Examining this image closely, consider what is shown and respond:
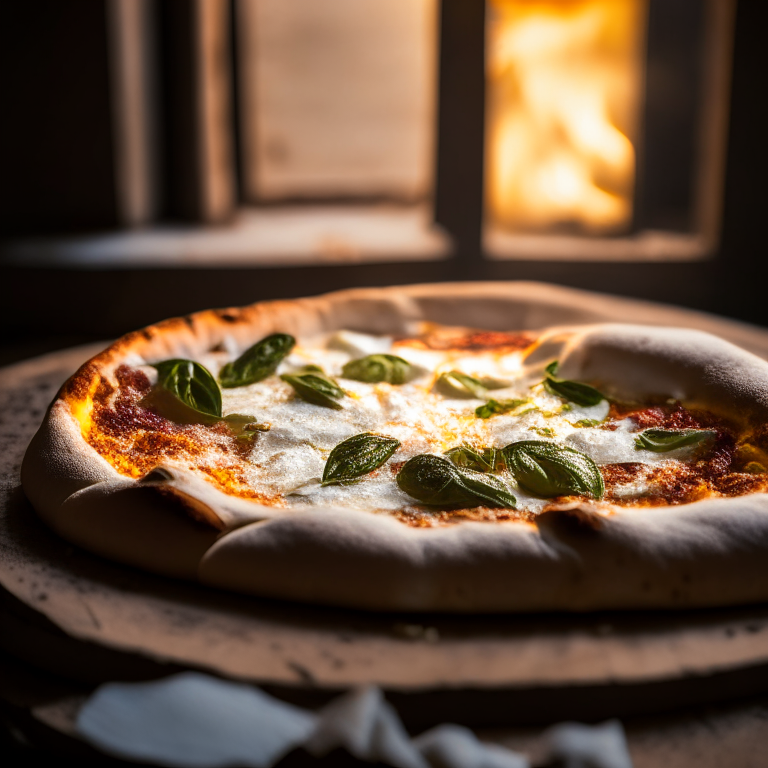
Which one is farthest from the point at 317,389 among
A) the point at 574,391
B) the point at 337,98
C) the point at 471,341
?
the point at 337,98

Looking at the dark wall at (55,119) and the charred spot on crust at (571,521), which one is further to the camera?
the dark wall at (55,119)

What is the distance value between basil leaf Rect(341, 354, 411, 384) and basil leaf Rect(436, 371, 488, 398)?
106 millimetres

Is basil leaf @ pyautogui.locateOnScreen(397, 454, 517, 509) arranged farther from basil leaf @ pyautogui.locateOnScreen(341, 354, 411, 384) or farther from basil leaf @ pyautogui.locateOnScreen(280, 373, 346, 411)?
basil leaf @ pyautogui.locateOnScreen(341, 354, 411, 384)

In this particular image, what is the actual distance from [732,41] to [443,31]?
1.26 metres

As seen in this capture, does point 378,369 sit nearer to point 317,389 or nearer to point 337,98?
point 317,389

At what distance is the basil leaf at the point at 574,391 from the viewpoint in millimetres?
1858

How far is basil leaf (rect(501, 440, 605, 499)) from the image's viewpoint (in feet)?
4.81

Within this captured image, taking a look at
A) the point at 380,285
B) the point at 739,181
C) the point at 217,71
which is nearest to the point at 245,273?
the point at 380,285

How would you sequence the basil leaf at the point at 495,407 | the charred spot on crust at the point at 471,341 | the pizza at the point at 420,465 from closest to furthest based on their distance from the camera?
1. the pizza at the point at 420,465
2. the basil leaf at the point at 495,407
3. the charred spot on crust at the point at 471,341

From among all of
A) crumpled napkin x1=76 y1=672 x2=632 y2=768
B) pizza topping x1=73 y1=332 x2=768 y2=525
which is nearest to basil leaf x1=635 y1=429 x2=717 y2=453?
pizza topping x1=73 y1=332 x2=768 y2=525

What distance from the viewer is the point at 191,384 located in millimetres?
1873

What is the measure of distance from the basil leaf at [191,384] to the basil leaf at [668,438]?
0.81 m

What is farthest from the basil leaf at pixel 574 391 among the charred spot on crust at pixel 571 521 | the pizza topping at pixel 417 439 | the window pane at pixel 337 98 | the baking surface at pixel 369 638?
the window pane at pixel 337 98

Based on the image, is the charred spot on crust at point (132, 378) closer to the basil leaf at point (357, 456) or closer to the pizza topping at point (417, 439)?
the pizza topping at point (417, 439)
